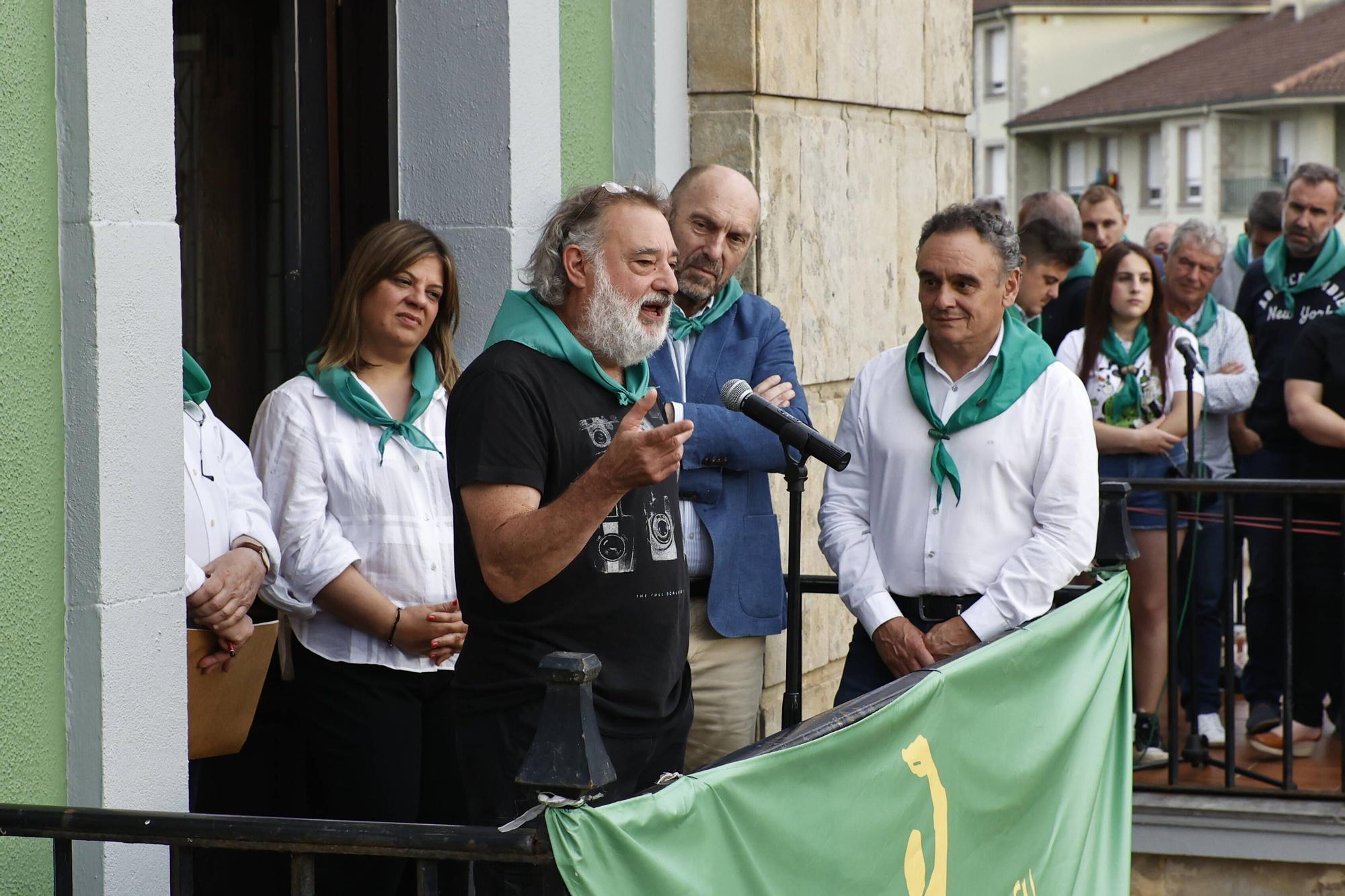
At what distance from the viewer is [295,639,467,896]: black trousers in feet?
13.1

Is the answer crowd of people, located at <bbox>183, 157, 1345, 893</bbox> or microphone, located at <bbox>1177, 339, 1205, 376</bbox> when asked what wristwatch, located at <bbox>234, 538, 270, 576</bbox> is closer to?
crowd of people, located at <bbox>183, 157, 1345, 893</bbox>

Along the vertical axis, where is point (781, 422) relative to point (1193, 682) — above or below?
above

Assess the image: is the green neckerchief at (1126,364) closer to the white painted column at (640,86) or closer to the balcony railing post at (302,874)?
the white painted column at (640,86)

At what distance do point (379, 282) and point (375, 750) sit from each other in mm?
1109

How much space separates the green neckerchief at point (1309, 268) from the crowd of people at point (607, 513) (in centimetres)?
312

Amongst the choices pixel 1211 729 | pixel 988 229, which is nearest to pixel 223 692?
pixel 988 229

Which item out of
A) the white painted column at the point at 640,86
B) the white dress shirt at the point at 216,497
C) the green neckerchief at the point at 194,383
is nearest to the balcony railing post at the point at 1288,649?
the white painted column at the point at 640,86

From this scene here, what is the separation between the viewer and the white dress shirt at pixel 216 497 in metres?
3.65

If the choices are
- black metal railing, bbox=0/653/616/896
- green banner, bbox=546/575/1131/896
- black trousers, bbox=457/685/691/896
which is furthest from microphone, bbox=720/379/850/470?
black metal railing, bbox=0/653/616/896

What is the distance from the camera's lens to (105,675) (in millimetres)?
3174

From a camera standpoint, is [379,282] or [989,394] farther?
[989,394]

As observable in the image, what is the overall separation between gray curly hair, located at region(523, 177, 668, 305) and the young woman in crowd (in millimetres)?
3644

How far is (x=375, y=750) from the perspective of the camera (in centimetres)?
398

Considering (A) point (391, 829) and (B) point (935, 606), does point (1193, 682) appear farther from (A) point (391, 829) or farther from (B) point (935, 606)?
(A) point (391, 829)
